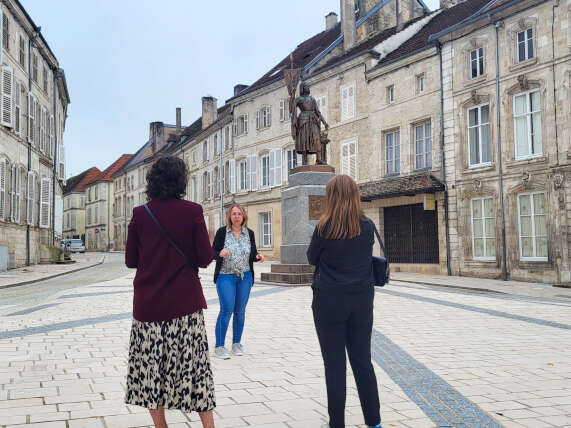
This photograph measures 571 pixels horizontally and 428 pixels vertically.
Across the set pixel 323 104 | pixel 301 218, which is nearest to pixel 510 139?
pixel 301 218

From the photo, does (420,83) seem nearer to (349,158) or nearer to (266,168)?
(349,158)

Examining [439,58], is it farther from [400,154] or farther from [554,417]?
[554,417]

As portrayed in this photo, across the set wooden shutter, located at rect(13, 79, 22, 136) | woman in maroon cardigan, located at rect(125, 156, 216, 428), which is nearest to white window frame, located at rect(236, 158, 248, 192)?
wooden shutter, located at rect(13, 79, 22, 136)

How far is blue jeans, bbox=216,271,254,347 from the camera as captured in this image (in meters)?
5.73

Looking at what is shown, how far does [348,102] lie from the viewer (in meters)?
24.3

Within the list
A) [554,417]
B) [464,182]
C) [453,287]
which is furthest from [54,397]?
[464,182]

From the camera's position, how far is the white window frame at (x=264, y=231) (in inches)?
1161

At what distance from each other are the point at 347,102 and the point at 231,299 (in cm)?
1977

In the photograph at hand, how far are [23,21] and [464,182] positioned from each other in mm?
17940

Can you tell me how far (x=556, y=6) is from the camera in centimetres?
1606

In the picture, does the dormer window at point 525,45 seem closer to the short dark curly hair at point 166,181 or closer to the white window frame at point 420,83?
the white window frame at point 420,83

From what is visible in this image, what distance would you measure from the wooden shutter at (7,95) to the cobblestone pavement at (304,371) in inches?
514

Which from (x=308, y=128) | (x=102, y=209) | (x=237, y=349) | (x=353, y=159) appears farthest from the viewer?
(x=102, y=209)

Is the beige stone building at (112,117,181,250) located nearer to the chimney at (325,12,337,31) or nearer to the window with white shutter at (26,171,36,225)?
the chimney at (325,12,337,31)
